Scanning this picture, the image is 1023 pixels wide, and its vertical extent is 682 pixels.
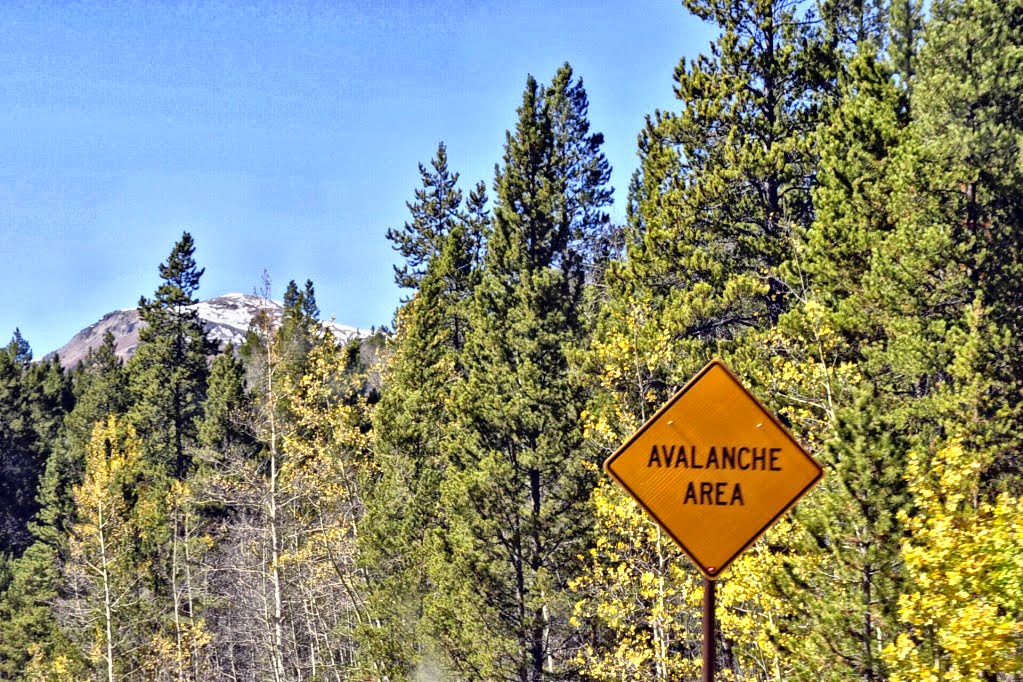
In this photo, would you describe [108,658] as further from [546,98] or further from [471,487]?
[546,98]

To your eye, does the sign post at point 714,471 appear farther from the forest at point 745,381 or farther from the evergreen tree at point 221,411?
the evergreen tree at point 221,411

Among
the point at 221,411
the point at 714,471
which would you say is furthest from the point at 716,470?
the point at 221,411

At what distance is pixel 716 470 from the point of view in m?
4.64

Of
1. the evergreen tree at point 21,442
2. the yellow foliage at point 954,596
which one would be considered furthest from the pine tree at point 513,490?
the evergreen tree at point 21,442

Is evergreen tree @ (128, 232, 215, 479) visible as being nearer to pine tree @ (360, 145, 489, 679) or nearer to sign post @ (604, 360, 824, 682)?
pine tree @ (360, 145, 489, 679)

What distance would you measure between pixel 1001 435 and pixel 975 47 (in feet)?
21.9

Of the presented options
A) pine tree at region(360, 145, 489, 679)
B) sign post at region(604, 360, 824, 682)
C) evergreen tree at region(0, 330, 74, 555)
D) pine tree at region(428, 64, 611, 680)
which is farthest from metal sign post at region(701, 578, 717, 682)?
evergreen tree at region(0, 330, 74, 555)

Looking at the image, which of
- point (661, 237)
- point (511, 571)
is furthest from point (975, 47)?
point (511, 571)

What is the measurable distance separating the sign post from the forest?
4926 millimetres

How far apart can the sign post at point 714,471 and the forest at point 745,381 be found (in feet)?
16.2

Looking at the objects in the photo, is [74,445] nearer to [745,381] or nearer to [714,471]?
[745,381]

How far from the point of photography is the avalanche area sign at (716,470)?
4.61m

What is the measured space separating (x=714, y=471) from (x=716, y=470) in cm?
1

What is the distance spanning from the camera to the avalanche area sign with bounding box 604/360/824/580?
15.1 ft
